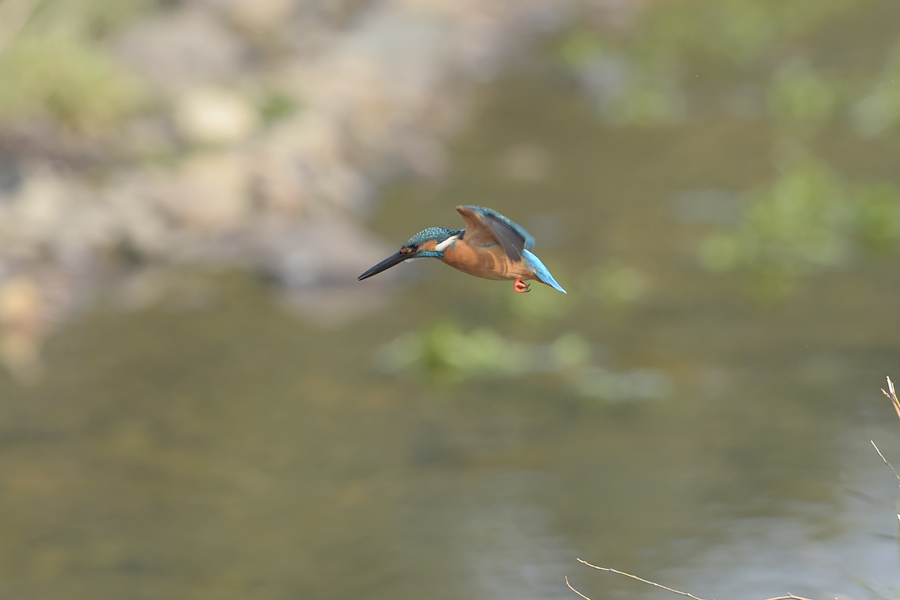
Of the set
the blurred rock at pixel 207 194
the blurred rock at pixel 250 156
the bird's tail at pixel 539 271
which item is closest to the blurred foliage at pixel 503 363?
the blurred rock at pixel 250 156

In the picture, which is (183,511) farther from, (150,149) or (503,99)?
(503,99)

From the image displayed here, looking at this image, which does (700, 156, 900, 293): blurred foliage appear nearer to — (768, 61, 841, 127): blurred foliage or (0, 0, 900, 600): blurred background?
(0, 0, 900, 600): blurred background

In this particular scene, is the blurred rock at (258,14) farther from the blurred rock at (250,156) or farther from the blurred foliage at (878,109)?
the blurred foliage at (878,109)

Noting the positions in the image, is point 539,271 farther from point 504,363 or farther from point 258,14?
point 258,14

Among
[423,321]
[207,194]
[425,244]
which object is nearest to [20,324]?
[207,194]

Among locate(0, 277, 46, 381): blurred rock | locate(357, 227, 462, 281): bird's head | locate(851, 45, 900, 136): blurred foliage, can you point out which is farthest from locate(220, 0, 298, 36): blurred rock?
locate(357, 227, 462, 281): bird's head

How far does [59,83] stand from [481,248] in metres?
8.79

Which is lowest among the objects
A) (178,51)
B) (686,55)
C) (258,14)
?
(178,51)

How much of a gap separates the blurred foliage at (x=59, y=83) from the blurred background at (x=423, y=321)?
3 centimetres

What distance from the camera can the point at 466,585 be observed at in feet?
16.9

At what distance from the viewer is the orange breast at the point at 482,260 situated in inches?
66.6

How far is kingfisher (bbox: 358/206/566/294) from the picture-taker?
165 centimetres

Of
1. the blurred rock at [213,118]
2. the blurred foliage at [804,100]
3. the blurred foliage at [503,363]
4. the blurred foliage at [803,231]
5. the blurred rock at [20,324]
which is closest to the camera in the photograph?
the blurred foliage at [503,363]

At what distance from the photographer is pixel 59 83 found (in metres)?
9.80
